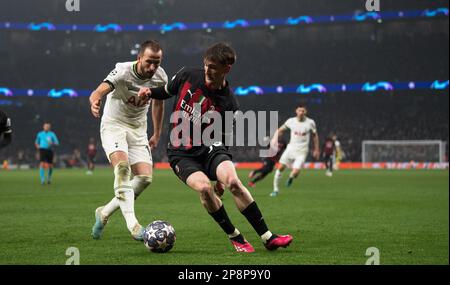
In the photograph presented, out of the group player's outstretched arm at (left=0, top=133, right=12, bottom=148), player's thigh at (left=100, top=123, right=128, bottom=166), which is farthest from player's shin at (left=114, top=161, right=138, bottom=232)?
player's outstretched arm at (left=0, top=133, right=12, bottom=148)

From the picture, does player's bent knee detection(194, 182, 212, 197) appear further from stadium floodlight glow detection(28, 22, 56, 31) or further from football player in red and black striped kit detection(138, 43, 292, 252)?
stadium floodlight glow detection(28, 22, 56, 31)

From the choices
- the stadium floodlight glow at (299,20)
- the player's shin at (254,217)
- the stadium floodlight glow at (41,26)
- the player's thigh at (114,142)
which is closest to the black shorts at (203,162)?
the player's shin at (254,217)

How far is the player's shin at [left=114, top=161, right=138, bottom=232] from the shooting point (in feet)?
25.1

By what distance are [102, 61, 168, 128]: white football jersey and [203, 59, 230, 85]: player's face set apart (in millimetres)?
1349

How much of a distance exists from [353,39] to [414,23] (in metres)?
4.60

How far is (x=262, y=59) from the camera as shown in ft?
178

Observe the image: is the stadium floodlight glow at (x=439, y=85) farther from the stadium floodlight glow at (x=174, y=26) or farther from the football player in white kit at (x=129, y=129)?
the football player in white kit at (x=129, y=129)

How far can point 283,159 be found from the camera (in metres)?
18.7

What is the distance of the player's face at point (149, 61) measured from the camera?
7.68 m

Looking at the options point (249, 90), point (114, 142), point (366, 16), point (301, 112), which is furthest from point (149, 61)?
point (366, 16)

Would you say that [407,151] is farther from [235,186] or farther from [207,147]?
[235,186]
